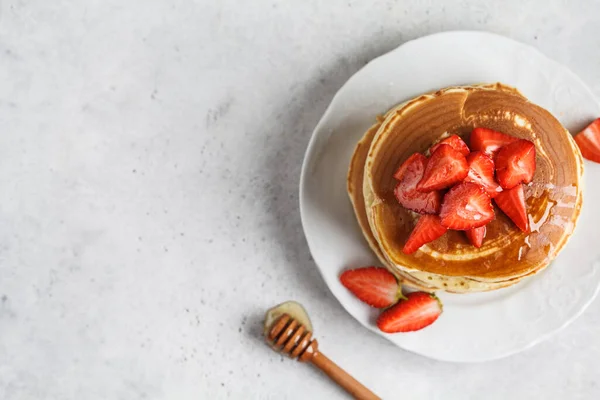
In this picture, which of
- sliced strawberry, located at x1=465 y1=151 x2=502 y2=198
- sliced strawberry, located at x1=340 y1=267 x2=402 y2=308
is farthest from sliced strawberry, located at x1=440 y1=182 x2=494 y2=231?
sliced strawberry, located at x1=340 y1=267 x2=402 y2=308

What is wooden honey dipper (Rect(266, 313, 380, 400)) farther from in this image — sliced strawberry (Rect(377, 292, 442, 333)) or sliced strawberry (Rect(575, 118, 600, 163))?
sliced strawberry (Rect(575, 118, 600, 163))

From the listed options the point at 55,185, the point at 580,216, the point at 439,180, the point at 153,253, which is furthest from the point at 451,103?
the point at 55,185

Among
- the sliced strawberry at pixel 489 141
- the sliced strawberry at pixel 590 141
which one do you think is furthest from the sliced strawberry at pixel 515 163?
the sliced strawberry at pixel 590 141

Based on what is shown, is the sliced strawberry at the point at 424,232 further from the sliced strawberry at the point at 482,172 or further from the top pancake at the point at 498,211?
the sliced strawberry at the point at 482,172

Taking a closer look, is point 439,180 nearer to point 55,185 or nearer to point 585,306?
point 585,306

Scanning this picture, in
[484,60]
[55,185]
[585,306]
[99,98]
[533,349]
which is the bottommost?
[55,185]

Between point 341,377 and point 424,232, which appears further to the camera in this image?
point 341,377

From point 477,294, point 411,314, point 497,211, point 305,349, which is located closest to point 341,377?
point 305,349

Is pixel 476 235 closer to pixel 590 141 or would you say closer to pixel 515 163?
pixel 515 163
